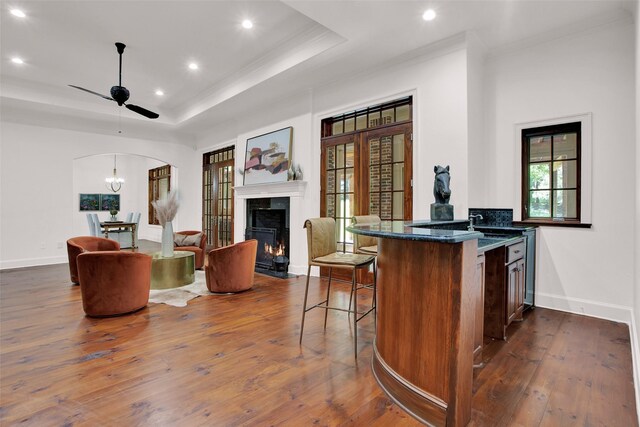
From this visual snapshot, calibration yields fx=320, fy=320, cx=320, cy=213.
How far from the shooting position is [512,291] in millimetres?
2965

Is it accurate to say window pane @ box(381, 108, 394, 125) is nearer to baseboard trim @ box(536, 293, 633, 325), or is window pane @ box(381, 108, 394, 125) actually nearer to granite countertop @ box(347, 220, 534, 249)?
granite countertop @ box(347, 220, 534, 249)

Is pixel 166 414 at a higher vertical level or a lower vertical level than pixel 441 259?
lower

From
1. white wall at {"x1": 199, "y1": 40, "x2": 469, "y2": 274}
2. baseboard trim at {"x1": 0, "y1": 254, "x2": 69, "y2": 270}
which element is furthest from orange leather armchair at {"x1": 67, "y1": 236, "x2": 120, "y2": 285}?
white wall at {"x1": 199, "y1": 40, "x2": 469, "y2": 274}

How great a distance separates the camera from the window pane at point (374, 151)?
474 centimetres

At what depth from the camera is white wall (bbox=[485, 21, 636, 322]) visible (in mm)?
3330

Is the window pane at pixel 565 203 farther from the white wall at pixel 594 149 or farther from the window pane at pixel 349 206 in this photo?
the window pane at pixel 349 206

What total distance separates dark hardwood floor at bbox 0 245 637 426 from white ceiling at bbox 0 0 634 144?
325cm

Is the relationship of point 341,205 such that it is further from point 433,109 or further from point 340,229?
point 433,109

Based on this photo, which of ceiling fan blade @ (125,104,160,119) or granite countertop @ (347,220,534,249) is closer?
granite countertop @ (347,220,534,249)

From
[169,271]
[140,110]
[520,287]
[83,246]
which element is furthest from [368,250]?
[83,246]

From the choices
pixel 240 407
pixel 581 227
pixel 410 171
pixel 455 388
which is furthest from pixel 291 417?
pixel 581 227

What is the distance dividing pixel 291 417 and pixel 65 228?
7.62m

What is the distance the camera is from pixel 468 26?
3.64 m

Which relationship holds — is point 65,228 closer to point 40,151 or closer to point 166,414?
point 40,151
